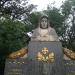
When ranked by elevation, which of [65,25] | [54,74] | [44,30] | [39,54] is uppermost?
[65,25]

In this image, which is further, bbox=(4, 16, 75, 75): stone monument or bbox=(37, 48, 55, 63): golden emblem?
bbox=(37, 48, 55, 63): golden emblem

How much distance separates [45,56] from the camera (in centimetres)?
1653

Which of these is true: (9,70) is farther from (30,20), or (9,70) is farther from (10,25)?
(30,20)

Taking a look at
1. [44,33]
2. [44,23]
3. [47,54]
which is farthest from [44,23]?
[47,54]

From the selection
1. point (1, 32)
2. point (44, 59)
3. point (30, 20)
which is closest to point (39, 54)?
point (44, 59)

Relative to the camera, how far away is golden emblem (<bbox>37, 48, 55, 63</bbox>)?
16.4 metres

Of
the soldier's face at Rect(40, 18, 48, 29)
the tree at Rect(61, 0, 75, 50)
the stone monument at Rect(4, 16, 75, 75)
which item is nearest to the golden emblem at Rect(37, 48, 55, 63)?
the stone monument at Rect(4, 16, 75, 75)

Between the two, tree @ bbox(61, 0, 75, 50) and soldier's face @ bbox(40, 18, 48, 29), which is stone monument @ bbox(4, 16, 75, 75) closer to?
soldier's face @ bbox(40, 18, 48, 29)

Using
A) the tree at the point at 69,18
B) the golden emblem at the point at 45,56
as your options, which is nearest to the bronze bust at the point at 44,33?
the golden emblem at the point at 45,56

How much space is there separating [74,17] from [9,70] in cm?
1404

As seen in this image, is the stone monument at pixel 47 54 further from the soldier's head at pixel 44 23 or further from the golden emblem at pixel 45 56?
the soldier's head at pixel 44 23

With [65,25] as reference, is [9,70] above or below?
below

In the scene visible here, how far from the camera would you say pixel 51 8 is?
2916cm

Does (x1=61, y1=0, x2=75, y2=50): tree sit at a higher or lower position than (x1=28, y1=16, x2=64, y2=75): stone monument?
higher
